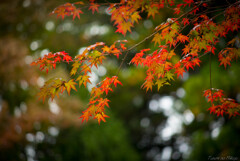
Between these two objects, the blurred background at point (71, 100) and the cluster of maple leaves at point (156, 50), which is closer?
the cluster of maple leaves at point (156, 50)

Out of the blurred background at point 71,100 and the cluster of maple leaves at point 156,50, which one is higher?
the cluster of maple leaves at point 156,50

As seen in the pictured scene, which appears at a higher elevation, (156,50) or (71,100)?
(156,50)

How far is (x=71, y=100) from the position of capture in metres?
4.76

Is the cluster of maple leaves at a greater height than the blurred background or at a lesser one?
greater

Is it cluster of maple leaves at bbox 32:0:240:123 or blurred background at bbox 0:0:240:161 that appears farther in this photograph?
blurred background at bbox 0:0:240:161

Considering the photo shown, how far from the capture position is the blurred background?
387 cm

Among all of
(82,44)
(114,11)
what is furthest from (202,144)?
(82,44)

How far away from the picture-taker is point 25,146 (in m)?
4.41

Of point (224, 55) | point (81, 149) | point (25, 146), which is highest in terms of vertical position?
point (224, 55)

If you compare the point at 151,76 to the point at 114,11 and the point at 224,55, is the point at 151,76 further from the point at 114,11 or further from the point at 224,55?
the point at 224,55

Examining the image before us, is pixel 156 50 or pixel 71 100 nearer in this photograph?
pixel 156 50

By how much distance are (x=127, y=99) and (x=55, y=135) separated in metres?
2.64

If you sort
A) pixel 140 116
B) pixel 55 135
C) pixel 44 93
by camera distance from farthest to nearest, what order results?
1. pixel 140 116
2. pixel 55 135
3. pixel 44 93

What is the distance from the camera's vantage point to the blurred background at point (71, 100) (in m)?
3.87
